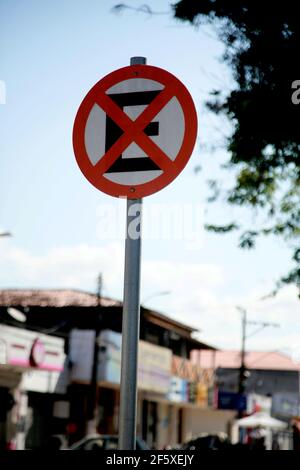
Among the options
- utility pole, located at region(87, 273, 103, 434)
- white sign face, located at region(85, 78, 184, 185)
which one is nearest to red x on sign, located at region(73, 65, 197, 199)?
white sign face, located at region(85, 78, 184, 185)

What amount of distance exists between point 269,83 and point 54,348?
24.1m

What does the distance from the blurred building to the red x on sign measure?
885 inches

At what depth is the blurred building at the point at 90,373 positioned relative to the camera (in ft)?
94.9

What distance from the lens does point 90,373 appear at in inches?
1250

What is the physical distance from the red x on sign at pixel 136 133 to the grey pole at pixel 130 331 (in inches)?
5.9

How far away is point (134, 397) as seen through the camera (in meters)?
2.26

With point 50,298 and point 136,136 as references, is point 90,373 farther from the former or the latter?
point 136,136

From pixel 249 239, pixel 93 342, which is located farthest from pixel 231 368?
pixel 249 239

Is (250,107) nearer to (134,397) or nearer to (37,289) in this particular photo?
(134,397)

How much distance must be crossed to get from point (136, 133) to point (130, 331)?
70 cm

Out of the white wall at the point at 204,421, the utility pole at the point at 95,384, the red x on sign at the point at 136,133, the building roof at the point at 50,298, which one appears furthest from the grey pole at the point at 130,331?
the white wall at the point at 204,421

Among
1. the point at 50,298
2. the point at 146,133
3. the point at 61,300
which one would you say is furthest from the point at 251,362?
the point at 146,133

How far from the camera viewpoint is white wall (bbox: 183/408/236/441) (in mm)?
49281

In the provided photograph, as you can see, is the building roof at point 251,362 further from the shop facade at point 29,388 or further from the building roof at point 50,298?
the shop facade at point 29,388
